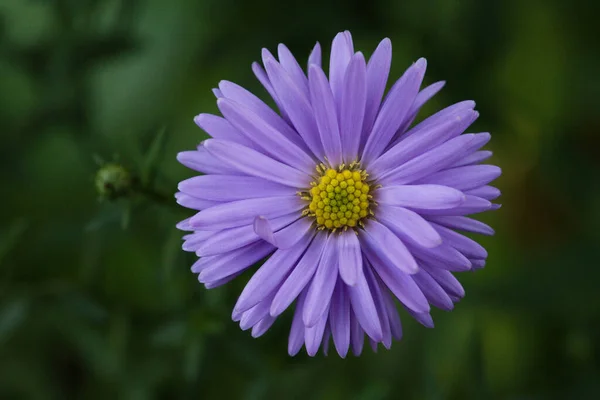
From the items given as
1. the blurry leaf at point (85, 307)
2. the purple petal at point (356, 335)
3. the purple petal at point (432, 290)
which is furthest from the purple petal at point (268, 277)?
the blurry leaf at point (85, 307)

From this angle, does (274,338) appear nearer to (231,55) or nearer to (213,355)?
(213,355)

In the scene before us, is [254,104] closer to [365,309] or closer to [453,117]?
[453,117]

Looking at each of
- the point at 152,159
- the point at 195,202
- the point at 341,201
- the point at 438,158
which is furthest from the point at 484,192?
the point at 152,159

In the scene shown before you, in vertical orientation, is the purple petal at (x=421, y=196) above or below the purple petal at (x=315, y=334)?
above

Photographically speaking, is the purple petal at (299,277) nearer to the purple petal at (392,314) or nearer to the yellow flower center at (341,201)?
the yellow flower center at (341,201)

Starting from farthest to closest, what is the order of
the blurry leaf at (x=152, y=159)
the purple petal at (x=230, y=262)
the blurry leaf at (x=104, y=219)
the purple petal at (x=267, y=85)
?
1. the blurry leaf at (x=104, y=219)
2. the blurry leaf at (x=152, y=159)
3. the purple petal at (x=267, y=85)
4. the purple petal at (x=230, y=262)

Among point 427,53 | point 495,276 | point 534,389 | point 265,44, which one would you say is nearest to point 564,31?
point 427,53
